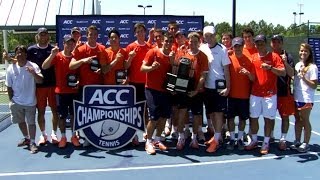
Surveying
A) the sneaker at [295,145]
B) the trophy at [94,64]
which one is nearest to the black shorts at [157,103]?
the trophy at [94,64]

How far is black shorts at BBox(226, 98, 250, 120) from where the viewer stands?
671 cm

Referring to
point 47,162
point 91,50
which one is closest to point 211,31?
point 91,50

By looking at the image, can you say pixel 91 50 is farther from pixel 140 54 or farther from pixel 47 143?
pixel 47 143

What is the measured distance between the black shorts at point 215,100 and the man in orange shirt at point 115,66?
136 centimetres

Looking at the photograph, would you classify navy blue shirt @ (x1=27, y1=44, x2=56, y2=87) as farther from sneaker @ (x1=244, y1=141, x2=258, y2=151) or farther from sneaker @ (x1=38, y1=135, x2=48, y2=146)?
sneaker @ (x1=244, y1=141, x2=258, y2=151)

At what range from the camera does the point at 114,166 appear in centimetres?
612

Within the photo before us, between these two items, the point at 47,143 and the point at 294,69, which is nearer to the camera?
the point at 294,69

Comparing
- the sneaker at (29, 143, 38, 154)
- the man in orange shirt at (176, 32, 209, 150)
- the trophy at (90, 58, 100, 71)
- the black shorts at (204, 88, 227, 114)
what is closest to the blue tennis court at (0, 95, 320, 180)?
the sneaker at (29, 143, 38, 154)

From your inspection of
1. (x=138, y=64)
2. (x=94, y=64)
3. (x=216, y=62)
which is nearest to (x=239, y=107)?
(x=216, y=62)

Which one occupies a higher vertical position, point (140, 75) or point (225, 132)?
point (140, 75)

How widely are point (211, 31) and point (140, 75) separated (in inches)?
54.3

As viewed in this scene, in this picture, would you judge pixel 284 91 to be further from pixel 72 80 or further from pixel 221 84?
pixel 72 80

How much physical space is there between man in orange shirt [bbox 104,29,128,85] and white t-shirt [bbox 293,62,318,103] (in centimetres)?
267

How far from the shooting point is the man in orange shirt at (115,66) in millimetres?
6934
